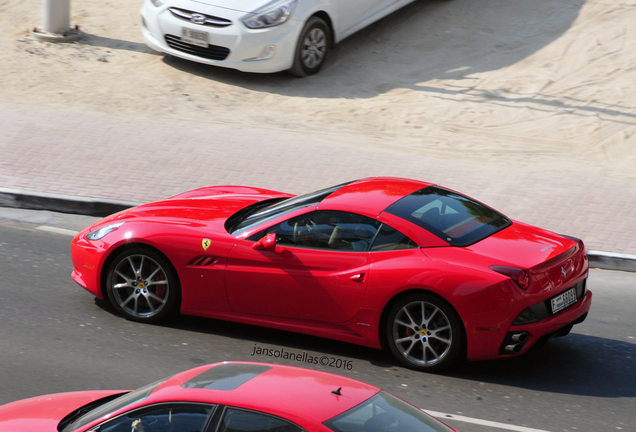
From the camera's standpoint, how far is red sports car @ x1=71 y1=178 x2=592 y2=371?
5.73 meters

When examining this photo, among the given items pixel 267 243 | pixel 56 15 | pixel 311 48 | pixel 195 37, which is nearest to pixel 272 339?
pixel 267 243

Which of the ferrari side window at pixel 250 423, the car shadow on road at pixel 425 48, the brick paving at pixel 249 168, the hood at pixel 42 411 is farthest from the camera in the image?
the car shadow on road at pixel 425 48

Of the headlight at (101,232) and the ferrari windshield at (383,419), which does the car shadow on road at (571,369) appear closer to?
the ferrari windshield at (383,419)

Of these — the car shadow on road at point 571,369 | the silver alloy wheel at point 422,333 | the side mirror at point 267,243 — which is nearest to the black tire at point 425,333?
the silver alloy wheel at point 422,333

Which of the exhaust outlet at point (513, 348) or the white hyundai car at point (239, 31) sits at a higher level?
the white hyundai car at point (239, 31)

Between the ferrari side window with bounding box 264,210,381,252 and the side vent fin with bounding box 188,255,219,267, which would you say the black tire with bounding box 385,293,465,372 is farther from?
the side vent fin with bounding box 188,255,219,267

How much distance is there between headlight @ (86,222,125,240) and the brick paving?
285 centimetres

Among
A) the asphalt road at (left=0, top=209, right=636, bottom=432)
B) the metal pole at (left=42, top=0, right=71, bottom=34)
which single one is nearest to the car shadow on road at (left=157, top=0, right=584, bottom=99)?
the metal pole at (left=42, top=0, right=71, bottom=34)

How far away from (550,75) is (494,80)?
1060 millimetres

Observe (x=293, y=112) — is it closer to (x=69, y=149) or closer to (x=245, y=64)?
(x=245, y=64)

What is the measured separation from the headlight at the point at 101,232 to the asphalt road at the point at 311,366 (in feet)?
2.18

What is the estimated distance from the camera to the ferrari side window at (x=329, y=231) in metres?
6.10

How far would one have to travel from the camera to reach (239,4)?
13.0 metres

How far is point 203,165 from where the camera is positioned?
1051 cm
